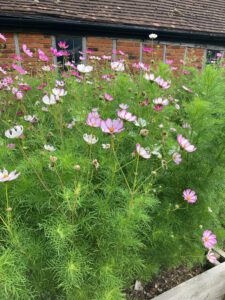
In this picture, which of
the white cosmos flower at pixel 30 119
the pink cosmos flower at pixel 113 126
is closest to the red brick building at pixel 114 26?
→ the white cosmos flower at pixel 30 119

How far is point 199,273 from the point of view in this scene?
2.23m

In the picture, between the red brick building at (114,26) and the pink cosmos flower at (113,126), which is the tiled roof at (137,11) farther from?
the pink cosmos flower at (113,126)

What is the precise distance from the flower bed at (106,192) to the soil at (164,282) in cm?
17

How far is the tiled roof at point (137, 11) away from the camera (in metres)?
5.72

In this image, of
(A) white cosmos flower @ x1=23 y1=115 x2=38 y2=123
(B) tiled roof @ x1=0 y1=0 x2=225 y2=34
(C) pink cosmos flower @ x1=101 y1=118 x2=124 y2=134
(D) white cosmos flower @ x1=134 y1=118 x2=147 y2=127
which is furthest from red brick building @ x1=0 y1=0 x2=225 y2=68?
(C) pink cosmos flower @ x1=101 y1=118 x2=124 y2=134

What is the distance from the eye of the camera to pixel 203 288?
6.79 feet

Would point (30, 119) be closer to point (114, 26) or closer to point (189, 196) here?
point (189, 196)

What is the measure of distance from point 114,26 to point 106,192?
5.83 metres

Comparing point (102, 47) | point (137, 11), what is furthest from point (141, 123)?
point (137, 11)

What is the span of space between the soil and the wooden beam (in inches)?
5.5

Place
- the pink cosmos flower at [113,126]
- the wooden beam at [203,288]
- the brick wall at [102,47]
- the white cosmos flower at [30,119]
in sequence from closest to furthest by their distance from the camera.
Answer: the pink cosmos flower at [113,126] < the white cosmos flower at [30,119] < the wooden beam at [203,288] < the brick wall at [102,47]

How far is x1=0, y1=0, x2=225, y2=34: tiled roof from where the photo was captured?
5719 millimetres

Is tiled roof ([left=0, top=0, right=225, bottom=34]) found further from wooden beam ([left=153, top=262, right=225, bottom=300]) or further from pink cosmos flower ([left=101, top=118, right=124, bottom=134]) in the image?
wooden beam ([left=153, top=262, right=225, bottom=300])

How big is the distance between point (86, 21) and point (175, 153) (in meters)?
5.46
